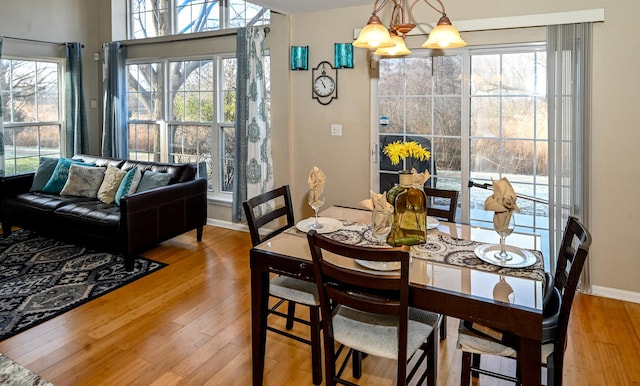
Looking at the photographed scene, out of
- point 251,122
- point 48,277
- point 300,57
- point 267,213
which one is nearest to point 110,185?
point 48,277

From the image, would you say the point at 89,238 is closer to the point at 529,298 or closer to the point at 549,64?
the point at 529,298

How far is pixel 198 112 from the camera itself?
5.61 m

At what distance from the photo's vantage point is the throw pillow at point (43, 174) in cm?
504

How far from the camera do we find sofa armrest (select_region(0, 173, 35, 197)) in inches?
194

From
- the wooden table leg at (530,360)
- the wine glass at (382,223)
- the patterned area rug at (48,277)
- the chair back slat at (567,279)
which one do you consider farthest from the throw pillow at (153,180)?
the wooden table leg at (530,360)

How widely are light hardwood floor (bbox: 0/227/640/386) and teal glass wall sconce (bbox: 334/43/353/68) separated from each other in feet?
7.17

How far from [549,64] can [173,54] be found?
4.24m

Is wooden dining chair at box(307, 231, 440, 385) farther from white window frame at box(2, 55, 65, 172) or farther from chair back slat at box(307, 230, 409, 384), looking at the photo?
white window frame at box(2, 55, 65, 172)

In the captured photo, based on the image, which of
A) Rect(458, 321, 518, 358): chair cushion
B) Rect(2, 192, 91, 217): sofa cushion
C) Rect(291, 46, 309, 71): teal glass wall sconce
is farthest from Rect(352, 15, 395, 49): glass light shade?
Rect(2, 192, 91, 217): sofa cushion

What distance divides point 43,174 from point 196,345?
346 cm

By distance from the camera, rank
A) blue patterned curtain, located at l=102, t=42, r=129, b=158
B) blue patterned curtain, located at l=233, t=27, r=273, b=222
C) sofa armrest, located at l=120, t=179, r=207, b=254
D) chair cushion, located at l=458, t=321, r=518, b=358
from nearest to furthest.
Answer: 1. chair cushion, located at l=458, t=321, r=518, b=358
2. sofa armrest, located at l=120, t=179, r=207, b=254
3. blue patterned curtain, located at l=233, t=27, r=273, b=222
4. blue patterned curtain, located at l=102, t=42, r=129, b=158

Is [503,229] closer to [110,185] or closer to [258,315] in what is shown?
[258,315]

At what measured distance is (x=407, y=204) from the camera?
2234mm

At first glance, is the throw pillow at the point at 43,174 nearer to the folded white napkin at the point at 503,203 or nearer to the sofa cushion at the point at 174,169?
the sofa cushion at the point at 174,169
